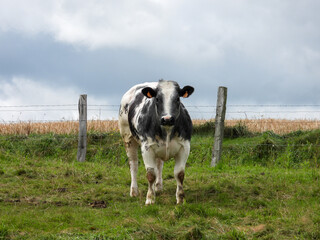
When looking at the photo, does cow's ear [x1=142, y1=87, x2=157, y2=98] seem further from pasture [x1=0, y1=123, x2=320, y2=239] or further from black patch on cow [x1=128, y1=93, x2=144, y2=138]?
pasture [x1=0, y1=123, x2=320, y2=239]

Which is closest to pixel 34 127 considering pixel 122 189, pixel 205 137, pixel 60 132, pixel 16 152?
pixel 60 132

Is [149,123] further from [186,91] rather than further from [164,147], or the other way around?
[186,91]

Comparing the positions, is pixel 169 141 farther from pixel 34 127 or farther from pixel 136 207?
pixel 34 127

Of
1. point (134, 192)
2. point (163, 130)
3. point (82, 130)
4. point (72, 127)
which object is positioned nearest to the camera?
point (163, 130)

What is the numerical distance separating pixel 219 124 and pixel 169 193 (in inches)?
206

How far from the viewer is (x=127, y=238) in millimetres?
5727

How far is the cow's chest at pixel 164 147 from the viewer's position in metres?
7.95

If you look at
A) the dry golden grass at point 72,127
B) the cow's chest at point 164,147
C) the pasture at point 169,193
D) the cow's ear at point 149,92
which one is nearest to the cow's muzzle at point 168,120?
the cow's chest at point 164,147

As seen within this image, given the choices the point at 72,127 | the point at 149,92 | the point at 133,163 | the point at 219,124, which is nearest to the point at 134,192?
the point at 133,163

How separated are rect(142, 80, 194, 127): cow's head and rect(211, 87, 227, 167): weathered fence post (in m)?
6.09

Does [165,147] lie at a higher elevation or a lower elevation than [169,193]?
higher

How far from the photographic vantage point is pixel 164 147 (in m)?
7.96

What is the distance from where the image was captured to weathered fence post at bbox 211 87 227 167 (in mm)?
13771

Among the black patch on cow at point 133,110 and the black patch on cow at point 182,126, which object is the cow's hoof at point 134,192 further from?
the black patch on cow at point 182,126
